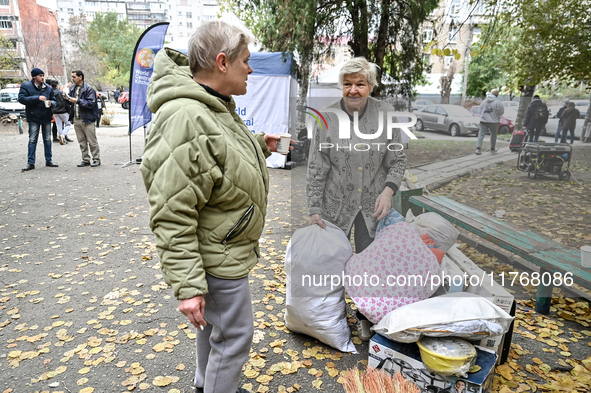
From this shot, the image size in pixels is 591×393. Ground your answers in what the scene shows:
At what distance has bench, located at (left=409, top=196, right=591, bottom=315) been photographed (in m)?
2.54

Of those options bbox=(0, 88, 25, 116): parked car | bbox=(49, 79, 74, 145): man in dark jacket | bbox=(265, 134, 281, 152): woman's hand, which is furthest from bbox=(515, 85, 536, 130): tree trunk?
bbox=(0, 88, 25, 116): parked car

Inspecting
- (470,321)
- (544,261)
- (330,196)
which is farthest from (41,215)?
(544,261)

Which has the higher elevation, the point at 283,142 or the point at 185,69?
the point at 185,69

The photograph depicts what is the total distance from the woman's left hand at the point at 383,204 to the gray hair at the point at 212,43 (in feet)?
4.68

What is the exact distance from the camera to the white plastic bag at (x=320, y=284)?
8.05 feet

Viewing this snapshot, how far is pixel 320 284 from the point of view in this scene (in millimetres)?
2457

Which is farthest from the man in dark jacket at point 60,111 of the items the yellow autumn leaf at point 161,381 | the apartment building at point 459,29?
the yellow autumn leaf at point 161,381

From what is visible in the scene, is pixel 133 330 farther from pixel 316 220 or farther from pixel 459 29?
pixel 459 29

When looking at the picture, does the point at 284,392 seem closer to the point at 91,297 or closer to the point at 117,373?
the point at 117,373

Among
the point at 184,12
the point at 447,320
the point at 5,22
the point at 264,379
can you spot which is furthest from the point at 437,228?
the point at 184,12

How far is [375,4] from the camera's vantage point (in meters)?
5.81

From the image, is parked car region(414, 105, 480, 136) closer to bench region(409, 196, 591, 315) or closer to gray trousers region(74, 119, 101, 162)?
bench region(409, 196, 591, 315)

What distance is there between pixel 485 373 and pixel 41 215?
18.9 ft

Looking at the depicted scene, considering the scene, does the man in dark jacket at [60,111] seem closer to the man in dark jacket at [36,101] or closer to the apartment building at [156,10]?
the man in dark jacket at [36,101]
